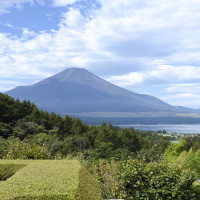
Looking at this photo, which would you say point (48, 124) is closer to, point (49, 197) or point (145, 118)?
point (49, 197)

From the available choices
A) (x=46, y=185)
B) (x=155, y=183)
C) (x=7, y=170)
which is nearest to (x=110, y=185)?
(x=155, y=183)

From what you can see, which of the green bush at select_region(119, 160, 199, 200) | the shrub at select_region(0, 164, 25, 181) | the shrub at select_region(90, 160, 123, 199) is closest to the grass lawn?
the shrub at select_region(0, 164, 25, 181)

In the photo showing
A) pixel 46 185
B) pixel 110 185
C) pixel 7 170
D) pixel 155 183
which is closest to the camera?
pixel 46 185

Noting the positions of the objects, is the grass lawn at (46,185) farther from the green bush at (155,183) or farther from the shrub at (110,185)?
the green bush at (155,183)

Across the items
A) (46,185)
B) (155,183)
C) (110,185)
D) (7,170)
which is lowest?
(110,185)

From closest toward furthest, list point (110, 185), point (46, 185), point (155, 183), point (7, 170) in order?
point (46, 185) < point (7, 170) < point (155, 183) < point (110, 185)

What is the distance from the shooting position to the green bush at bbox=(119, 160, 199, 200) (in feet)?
15.6

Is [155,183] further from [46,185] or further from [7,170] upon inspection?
[7,170]

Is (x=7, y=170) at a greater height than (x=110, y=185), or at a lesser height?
greater

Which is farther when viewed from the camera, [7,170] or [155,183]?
[155,183]

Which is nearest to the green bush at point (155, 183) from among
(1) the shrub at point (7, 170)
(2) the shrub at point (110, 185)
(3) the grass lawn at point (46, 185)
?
(2) the shrub at point (110, 185)

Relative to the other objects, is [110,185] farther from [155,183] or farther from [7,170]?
[7,170]

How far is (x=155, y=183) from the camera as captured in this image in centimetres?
479

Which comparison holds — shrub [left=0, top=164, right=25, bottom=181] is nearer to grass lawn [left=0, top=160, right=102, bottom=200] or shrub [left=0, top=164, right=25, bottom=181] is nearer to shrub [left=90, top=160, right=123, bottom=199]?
grass lawn [left=0, top=160, right=102, bottom=200]
